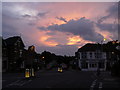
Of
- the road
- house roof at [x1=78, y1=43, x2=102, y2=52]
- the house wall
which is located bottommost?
the road

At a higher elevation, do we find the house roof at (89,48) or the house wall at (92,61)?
the house roof at (89,48)

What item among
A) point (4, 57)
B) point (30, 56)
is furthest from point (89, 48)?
point (30, 56)

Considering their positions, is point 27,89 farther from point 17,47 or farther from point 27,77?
point 17,47

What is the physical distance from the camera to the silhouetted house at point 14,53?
54438 mm

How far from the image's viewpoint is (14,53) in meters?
55.0

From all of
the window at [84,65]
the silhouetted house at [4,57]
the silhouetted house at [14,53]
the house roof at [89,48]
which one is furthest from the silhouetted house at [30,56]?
the house roof at [89,48]

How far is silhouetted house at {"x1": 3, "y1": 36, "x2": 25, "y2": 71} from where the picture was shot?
5444cm

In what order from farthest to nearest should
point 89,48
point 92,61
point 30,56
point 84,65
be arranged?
point 89,48, point 84,65, point 92,61, point 30,56

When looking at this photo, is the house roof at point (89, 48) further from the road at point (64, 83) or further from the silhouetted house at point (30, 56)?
the road at point (64, 83)

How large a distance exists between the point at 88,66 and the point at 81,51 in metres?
5.14

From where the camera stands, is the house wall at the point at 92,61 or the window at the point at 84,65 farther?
the window at the point at 84,65

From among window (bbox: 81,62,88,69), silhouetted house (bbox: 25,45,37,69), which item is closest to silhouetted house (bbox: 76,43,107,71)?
window (bbox: 81,62,88,69)

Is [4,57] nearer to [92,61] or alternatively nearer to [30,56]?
[30,56]

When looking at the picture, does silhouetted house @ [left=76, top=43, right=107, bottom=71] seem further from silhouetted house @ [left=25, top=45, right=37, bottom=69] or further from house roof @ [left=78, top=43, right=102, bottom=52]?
silhouetted house @ [left=25, top=45, right=37, bottom=69]
